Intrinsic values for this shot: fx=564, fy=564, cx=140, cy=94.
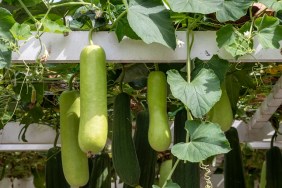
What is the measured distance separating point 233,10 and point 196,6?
11 cm

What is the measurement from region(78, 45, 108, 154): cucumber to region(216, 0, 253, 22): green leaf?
306 mm

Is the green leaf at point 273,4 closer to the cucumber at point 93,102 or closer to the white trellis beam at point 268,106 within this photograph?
the cucumber at point 93,102

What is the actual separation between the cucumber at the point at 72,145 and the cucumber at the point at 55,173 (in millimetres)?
736

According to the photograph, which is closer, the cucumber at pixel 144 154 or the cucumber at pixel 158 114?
the cucumber at pixel 158 114

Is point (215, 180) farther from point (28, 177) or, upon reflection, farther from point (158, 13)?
point (158, 13)

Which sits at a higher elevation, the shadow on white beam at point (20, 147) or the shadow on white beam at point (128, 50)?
the shadow on white beam at point (128, 50)

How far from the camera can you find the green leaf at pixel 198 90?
128 centimetres

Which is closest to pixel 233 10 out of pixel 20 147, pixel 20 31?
pixel 20 31

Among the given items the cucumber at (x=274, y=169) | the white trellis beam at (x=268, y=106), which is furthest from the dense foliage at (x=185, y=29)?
the cucumber at (x=274, y=169)

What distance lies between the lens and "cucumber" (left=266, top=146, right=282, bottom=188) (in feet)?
7.86

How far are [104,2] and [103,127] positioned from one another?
0.43m

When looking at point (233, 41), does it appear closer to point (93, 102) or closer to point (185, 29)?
point (185, 29)

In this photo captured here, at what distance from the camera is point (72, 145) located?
1554mm

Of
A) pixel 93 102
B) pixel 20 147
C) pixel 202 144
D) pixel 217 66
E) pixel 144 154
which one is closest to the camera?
pixel 202 144
